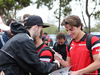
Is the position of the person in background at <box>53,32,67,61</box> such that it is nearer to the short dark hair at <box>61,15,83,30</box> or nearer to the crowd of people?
the crowd of people

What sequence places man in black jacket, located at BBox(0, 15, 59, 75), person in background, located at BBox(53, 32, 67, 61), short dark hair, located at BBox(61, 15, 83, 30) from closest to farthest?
man in black jacket, located at BBox(0, 15, 59, 75) → short dark hair, located at BBox(61, 15, 83, 30) → person in background, located at BBox(53, 32, 67, 61)

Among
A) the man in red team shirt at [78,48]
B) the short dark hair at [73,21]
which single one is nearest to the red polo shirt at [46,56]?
the man in red team shirt at [78,48]

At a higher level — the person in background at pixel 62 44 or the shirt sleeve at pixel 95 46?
the shirt sleeve at pixel 95 46

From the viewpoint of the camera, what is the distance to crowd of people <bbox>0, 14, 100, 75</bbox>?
1.57 meters

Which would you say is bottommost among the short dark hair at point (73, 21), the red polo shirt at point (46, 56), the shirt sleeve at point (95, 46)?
the red polo shirt at point (46, 56)

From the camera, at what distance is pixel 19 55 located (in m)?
1.56

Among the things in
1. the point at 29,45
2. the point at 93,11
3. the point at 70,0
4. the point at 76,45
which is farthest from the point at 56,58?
the point at 70,0

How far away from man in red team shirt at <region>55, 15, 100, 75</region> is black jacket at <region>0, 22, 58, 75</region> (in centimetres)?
62

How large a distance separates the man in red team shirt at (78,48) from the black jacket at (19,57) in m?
0.62

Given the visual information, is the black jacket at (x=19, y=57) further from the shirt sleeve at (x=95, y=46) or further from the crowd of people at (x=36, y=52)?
the shirt sleeve at (x=95, y=46)

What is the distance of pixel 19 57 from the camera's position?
1.57 m

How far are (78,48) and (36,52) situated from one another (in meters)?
0.79

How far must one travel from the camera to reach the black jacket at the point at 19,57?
1.56m

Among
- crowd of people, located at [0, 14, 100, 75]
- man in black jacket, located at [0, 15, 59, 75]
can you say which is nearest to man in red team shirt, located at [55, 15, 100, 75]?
crowd of people, located at [0, 14, 100, 75]
